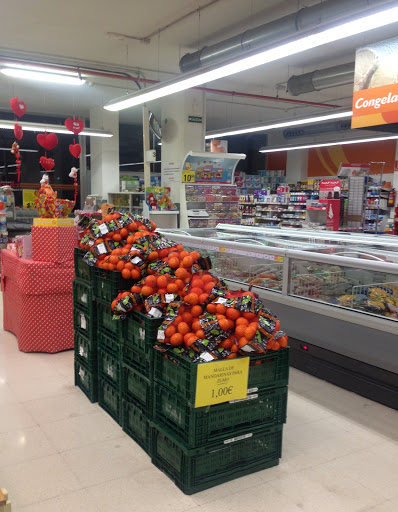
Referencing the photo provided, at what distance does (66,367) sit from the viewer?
4398 mm

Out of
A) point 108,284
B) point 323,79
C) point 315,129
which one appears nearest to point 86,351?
point 108,284

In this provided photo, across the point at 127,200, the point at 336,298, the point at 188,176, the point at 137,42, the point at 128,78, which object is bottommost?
the point at 336,298

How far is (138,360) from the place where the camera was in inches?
114

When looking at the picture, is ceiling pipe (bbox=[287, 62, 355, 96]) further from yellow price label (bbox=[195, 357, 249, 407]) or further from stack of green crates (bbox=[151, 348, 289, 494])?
yellow price label (bbox=[195, 357, 249, 407])

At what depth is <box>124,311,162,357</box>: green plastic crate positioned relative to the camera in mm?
2672

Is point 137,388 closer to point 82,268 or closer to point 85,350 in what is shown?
point 85,350

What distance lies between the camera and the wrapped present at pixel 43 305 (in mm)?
4535

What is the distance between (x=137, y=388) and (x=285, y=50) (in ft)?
11.4

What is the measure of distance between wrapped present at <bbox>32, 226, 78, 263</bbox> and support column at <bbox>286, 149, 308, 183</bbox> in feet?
45.8

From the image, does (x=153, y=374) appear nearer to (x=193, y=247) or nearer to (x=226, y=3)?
(x=193, y=247)

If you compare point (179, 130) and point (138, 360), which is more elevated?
point (179, 130)

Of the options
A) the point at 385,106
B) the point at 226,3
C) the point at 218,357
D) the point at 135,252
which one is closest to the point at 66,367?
the point at 135,252

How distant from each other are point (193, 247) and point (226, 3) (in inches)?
135

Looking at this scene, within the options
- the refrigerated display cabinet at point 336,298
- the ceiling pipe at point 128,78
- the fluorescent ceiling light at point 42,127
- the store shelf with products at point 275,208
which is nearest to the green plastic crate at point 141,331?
the refrigerated display cabinet at point 336,298
